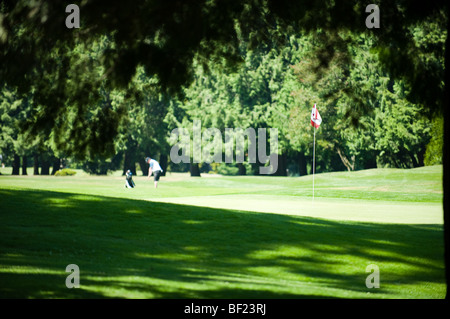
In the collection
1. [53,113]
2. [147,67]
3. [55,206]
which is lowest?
[55,206]

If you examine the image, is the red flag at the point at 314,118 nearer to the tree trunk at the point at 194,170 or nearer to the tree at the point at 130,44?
the tree at the point at 130,44

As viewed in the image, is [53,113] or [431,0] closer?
[431,0]

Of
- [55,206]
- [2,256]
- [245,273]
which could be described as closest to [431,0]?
[245,273]

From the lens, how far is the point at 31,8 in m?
10.2

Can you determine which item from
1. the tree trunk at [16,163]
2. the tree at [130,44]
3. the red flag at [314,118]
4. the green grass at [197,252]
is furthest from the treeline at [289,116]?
the tree at [130,44]

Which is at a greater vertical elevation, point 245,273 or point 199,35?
A: point 199,35

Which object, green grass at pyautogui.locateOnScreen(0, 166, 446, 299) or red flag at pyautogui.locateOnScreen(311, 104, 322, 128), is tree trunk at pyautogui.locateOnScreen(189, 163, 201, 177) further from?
green grass at pyautogui.locateOnScreen(0, 166, 446, 299)

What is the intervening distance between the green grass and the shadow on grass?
22 mm

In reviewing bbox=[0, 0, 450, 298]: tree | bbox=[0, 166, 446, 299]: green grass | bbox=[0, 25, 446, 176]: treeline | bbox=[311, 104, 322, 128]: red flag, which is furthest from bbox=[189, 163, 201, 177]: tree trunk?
bbox=[0, 0, 450, 298]: tree

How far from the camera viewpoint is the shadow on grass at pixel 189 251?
807 centimetres

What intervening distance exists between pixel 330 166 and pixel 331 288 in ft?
175

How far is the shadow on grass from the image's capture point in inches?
318

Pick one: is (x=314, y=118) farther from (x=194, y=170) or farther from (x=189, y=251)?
(x=194, y=170)

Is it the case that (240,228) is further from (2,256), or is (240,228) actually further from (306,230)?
(2,256)
